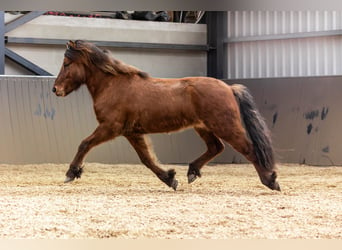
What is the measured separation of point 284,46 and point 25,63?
196 inches

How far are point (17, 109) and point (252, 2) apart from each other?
844cm

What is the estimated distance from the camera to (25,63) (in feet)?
36.6

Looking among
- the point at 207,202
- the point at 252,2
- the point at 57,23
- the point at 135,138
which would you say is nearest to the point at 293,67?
the point at 57,23

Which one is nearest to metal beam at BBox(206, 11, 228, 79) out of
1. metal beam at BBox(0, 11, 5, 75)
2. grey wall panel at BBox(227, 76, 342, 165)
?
grey wall panel at BBox(227, 76, 342, 165)

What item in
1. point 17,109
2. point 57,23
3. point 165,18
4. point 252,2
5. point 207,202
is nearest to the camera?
point 252,2

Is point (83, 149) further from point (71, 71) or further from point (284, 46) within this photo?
point (284, 46)

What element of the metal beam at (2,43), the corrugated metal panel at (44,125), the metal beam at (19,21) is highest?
the metal beam at (19,21)

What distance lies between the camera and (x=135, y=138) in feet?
21.0

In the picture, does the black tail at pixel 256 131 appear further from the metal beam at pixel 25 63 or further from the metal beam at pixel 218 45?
the metal beam at pixel 218 45

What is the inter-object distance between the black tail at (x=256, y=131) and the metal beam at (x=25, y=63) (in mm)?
5900

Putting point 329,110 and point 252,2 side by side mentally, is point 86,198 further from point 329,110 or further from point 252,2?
point 329,110

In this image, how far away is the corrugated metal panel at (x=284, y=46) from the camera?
1138 cm

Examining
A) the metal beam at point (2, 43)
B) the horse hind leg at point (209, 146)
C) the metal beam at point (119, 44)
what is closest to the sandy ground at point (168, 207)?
the horse hind leg at point (209, 146)

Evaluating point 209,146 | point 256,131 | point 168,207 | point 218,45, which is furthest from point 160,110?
point 218,45
